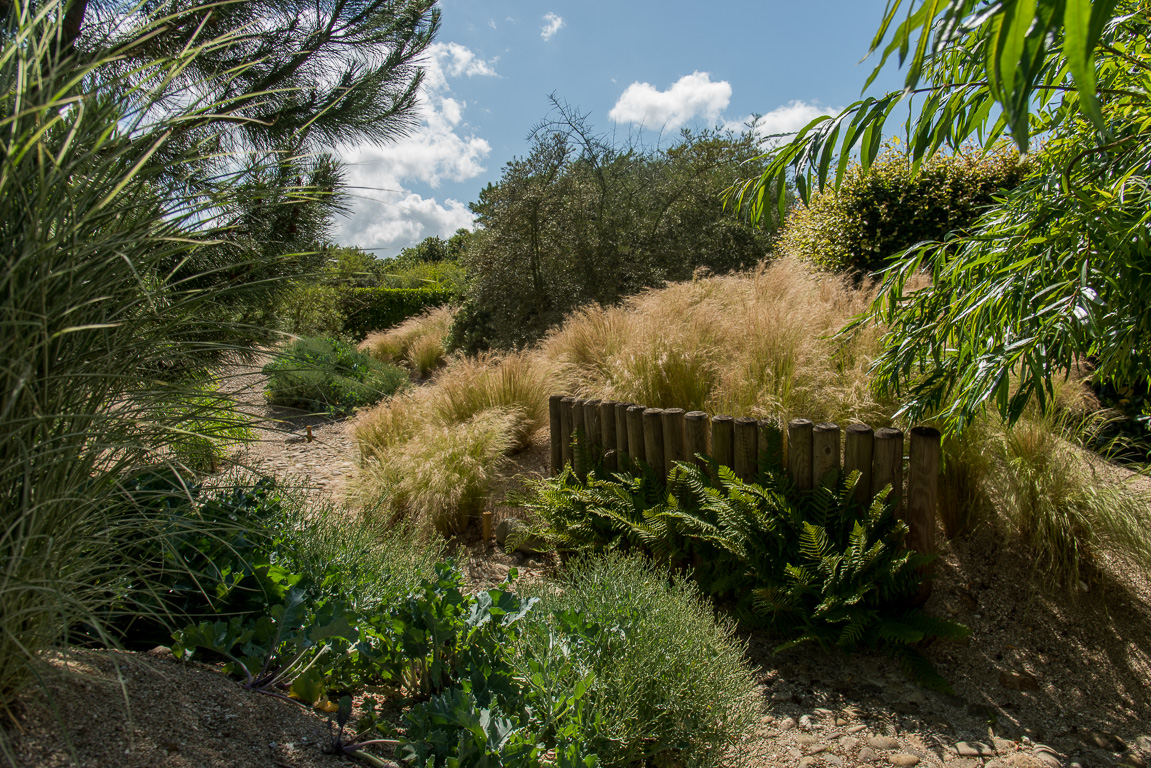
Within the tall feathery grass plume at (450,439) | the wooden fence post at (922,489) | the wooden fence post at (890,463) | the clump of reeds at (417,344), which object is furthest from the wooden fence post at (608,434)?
the clump of reeds at (417,344)

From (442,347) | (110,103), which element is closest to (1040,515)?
(110,103)

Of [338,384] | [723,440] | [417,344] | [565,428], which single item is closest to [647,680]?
[723,440]

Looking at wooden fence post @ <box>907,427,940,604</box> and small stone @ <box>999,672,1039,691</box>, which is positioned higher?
wooden fence post @ <box>907,427,940,604</box>

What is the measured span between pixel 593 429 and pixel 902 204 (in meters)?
4.95

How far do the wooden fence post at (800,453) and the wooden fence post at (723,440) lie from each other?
1.09ft

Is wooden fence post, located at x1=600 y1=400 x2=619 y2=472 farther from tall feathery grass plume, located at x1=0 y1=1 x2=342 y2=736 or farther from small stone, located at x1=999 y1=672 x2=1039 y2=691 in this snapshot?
tall feathery grass plume, located at x1=0 y1=1 x2=342 y2=736

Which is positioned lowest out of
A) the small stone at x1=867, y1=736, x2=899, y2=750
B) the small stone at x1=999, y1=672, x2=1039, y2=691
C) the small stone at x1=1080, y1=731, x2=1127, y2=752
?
the small stone at x1=1080, y1=731, x2=1127, y2=752

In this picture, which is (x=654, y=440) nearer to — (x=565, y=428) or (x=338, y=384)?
(x=565, y=428)

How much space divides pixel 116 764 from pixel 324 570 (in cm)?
97

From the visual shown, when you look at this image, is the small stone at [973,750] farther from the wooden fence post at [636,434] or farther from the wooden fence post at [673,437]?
the wooden fence post at [636,434]

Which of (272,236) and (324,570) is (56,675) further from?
(272,236)

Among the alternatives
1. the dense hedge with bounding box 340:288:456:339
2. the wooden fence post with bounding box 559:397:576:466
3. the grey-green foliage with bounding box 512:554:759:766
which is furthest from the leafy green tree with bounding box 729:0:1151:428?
the dense hedge with bounding box 340:288:456:339

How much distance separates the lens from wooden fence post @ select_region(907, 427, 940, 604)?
2.69 meters

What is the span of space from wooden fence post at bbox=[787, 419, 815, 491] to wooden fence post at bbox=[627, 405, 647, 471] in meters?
0.94
